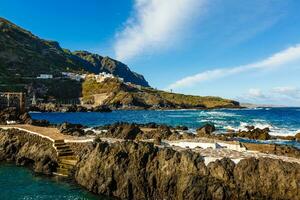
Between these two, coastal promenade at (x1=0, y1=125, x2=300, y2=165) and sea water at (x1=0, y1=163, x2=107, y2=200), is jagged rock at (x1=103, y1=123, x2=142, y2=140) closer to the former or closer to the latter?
coastal promenade at (x1=0, y1=125, x2=300, y2=165)

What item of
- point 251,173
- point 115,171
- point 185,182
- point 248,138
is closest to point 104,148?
point 115,171

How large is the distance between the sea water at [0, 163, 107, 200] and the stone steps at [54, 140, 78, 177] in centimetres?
157

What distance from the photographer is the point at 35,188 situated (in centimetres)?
2789

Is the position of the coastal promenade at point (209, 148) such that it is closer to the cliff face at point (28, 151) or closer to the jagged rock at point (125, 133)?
the cliff face at point (28, 151)

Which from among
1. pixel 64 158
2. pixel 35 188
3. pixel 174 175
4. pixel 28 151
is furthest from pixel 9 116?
pixel 174 175

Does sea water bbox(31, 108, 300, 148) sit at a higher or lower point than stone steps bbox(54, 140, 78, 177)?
higher

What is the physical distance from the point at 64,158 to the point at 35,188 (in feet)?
20.2

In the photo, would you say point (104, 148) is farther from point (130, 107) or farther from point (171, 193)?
point (130, 107)

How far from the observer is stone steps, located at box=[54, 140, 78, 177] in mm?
31781

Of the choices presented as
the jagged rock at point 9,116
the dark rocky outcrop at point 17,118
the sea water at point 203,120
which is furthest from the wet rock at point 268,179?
the sea water at point 203,120

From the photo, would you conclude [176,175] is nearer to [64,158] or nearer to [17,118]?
[64,158]

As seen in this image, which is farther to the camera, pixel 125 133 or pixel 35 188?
pixel 125 133

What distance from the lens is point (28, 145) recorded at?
3919cm

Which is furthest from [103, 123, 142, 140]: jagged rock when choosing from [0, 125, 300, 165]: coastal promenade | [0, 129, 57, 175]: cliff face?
[0, 129, 57, 175]: cliff face
